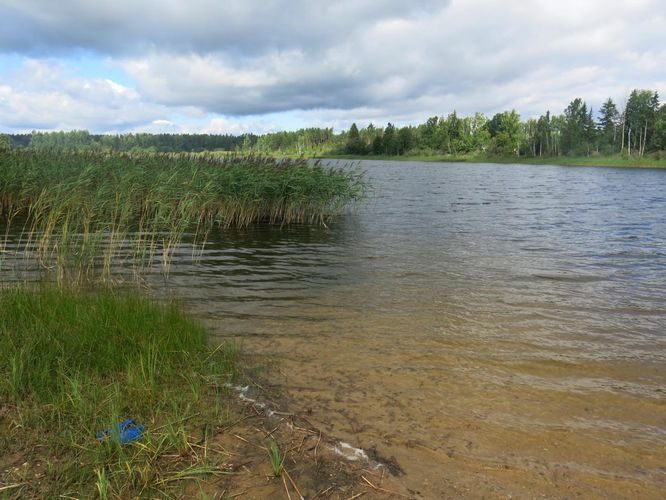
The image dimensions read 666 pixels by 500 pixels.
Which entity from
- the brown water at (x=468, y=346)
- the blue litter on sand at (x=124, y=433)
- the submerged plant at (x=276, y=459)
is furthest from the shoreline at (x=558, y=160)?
the submerged plant at (x=276, y=459)

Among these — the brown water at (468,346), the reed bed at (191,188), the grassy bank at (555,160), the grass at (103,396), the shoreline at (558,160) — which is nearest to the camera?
the grass at (103,396)

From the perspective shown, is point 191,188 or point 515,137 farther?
point 515,137

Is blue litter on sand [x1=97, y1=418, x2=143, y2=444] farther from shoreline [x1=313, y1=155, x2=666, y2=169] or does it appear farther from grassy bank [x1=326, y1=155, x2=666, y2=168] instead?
grassy bank [x1=326, y1=155, x2=666, y2=168]

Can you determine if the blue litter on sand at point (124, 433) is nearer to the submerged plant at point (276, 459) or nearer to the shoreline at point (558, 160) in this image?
the submerged plant at point (276, 459)

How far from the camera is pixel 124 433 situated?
3.47 metres

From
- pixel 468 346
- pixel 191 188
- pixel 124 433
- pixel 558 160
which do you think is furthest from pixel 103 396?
pixel 558 160

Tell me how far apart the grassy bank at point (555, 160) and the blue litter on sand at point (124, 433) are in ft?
344

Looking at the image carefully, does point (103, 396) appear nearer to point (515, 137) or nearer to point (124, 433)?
point (124, 433)

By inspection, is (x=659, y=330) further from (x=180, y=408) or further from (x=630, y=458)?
(x=180, y=408)

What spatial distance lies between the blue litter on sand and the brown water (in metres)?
1.71

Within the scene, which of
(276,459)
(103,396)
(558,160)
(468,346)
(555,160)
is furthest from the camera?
(555,160)

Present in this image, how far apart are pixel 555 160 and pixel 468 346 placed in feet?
384

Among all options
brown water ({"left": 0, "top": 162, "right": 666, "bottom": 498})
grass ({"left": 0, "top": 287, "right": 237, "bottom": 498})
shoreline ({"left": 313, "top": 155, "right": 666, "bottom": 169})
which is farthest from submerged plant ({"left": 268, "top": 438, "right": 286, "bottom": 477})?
shoreline ({"left": 313, "top": 155, "right": 666, "bottom": 169})

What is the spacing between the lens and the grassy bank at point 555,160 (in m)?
88.1
